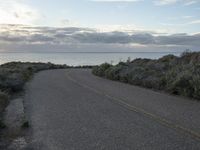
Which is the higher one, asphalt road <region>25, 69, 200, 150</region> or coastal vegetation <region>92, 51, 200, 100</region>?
coastal vegetation <region>92, 51, 200, 100</region>

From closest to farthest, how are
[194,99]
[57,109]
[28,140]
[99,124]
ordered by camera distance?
[28,140] < [99,124] < [57,109] < [194,99]

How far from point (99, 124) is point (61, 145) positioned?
2.30 meters

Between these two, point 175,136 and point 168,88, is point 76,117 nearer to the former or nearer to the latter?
point 175,136

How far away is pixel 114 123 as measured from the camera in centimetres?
1099

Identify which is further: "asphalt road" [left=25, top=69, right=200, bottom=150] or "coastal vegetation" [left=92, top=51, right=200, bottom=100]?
"coastal vegetation" [left=92, top=51, right=200, bottom=100]

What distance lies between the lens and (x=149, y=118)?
11523 millimetres

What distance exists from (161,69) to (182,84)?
27.5ft

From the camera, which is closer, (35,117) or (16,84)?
(35,117)

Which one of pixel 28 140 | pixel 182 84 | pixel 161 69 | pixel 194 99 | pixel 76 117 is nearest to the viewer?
pixel 28 140

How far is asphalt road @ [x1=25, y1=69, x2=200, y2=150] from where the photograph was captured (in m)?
8.72

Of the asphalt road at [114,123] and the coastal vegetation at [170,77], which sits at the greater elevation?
the coastal vegetation at [170,77]

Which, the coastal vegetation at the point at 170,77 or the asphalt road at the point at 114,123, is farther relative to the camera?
the coastal vegetation at the point at 170,77

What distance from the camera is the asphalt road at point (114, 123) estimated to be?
343 inches

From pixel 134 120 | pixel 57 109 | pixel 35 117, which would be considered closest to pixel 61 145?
pixel 134 120
